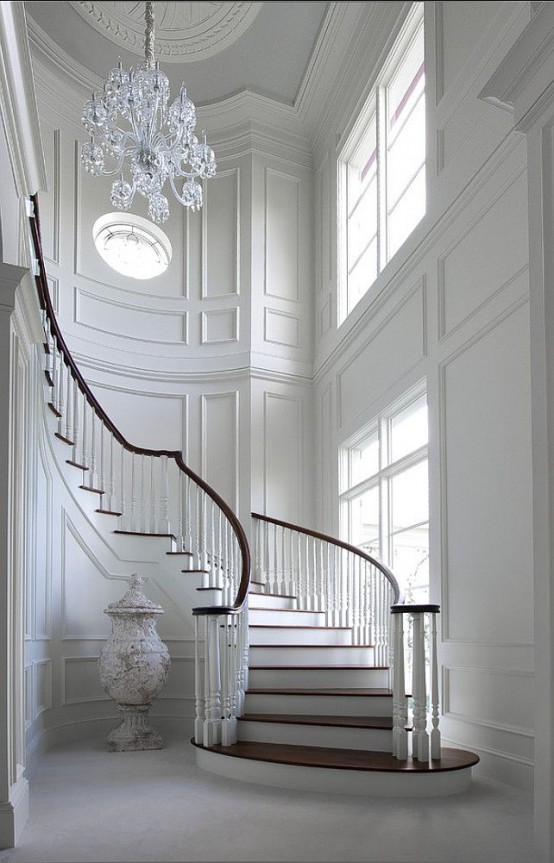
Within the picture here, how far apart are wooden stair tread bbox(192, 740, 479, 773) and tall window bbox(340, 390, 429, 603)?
161cm

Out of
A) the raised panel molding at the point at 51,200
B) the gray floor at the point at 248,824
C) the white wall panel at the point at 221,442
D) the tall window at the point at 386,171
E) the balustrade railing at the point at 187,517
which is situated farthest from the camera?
the white wall panel at the point at 221,442

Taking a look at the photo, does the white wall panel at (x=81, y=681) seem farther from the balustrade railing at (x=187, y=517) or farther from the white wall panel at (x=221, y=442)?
the white wall panel at (x=221, y=442)

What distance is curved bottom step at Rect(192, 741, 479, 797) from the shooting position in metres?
4.32

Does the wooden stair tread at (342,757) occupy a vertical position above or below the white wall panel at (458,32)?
below

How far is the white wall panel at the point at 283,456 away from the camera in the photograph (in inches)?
345

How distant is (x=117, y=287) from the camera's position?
8758mm

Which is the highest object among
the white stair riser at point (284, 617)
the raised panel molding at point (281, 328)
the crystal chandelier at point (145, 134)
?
the crystal chandelier at point (145, 134)

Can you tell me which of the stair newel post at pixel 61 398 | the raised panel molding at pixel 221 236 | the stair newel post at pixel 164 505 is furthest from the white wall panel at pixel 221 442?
the stair newel post at pixel 61 398

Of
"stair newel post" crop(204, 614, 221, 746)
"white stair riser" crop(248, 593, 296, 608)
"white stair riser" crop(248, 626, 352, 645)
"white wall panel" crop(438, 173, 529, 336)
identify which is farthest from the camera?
"white stair riser" crop(248, 593, 296, 608)

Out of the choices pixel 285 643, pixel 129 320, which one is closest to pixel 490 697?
pixel 285 643

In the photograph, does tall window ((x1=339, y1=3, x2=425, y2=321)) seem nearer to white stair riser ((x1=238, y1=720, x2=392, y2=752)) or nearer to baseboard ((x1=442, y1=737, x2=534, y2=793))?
white stair riser ((x1=238, y1=720, x2=392, y2=752))

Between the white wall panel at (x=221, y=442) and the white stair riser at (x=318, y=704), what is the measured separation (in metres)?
3.33

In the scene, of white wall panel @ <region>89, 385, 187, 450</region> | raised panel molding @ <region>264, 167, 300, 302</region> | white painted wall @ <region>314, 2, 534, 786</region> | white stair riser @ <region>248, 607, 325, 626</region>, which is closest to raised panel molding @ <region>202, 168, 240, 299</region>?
raised panel molding @ <region>264, 167, 300, 302</region>

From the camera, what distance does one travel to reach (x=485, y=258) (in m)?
5.20
